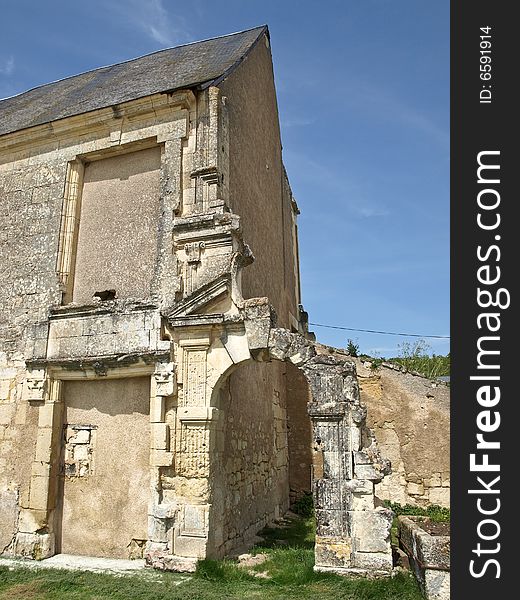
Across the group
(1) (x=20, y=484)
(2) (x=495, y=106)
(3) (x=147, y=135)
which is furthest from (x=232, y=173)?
(1) (x=20, y=484)

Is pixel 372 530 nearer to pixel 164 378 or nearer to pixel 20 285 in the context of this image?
pixel 164 378

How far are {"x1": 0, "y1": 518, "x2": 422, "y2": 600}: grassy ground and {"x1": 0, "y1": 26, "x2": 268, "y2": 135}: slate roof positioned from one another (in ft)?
19.0

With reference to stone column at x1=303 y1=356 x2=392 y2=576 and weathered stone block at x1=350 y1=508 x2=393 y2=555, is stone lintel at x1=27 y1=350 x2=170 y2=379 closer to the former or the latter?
stone column at x1=303 y1=356 x2=392 y2=576

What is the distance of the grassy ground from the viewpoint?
4.79m

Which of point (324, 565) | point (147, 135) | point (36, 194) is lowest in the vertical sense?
point (324, 565)

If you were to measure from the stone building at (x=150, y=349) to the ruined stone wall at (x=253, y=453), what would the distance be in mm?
45

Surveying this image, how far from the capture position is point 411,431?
10.4m

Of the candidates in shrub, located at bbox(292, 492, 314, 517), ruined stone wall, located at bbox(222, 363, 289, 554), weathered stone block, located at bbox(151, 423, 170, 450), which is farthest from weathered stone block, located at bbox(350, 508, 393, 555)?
shrub, located at bbox(292, 492, 314, 517)

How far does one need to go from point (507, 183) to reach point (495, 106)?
0.60 m

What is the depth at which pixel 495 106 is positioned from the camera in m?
4.02

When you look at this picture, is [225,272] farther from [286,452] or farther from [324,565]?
[286,452]

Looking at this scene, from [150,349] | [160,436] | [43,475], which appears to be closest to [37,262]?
[150,349]

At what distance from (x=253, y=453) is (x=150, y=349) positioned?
2707mm

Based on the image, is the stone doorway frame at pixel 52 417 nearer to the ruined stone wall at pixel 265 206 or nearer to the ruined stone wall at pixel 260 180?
the ruined stone wall at pixel 265 206
